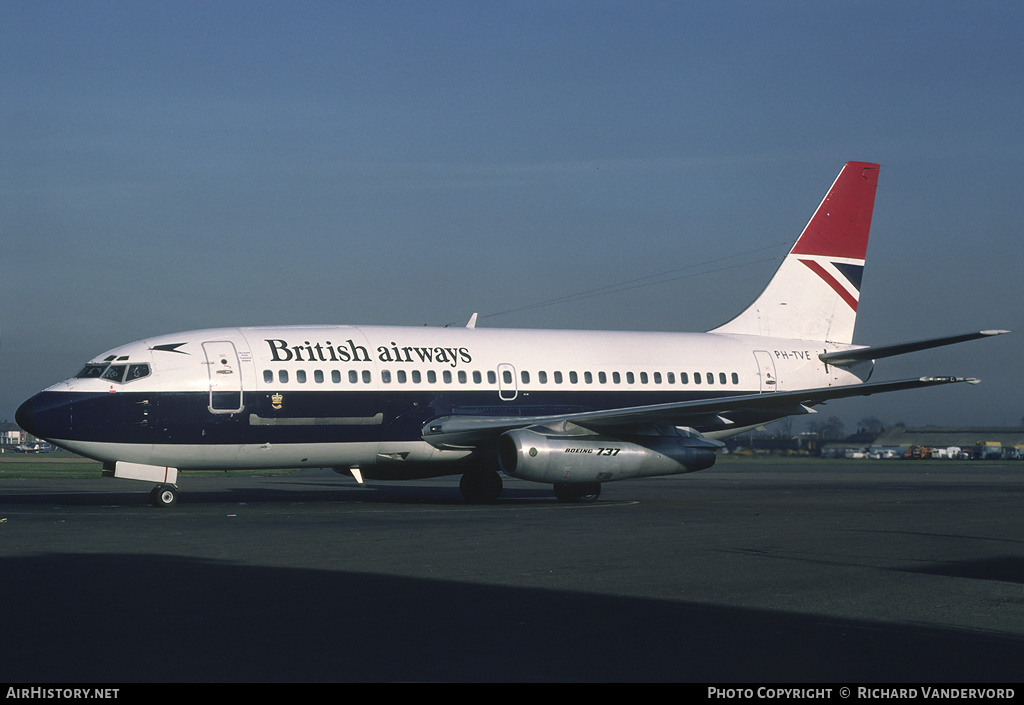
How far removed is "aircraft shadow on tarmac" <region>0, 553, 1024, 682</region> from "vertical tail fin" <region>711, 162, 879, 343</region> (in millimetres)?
23523

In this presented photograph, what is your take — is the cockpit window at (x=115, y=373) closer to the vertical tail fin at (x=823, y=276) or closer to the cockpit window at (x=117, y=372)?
the cockpit window at (x=117, y=372)

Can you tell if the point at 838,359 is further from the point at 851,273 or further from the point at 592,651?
the point at 592,651

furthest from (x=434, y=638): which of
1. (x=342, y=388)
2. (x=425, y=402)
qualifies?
(x=425, y=402)

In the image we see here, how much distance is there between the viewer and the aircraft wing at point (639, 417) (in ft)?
81.1

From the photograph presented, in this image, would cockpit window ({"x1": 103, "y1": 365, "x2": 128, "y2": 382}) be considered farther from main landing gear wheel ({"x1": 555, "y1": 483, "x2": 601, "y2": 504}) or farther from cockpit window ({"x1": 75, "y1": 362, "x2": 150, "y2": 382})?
main landing gear wheel ({"x1": 555, "y1": 483, "x2": 601, "y2": 504})

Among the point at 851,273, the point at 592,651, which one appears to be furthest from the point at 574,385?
the point at 592,651

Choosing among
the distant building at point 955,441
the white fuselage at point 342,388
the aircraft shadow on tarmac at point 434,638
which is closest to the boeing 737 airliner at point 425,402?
the white fuselage at point 342,388

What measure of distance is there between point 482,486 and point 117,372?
361 inches

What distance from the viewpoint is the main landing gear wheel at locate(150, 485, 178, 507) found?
23.6 meters

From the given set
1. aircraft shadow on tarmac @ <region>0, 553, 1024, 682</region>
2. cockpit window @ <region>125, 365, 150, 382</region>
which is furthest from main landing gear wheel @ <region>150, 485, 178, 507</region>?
aircraft shadow on tarmac @ <region>0, 553, 1024, 682</region>

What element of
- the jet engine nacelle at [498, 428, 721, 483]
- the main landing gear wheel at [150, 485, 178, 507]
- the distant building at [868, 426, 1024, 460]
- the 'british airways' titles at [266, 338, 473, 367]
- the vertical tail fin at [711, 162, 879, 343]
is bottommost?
the distant building at [868, 426, 1024, 460]

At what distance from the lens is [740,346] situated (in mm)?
31391

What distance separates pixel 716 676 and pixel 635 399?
2194 centimetres

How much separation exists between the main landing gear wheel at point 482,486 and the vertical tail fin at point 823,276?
9417mm
